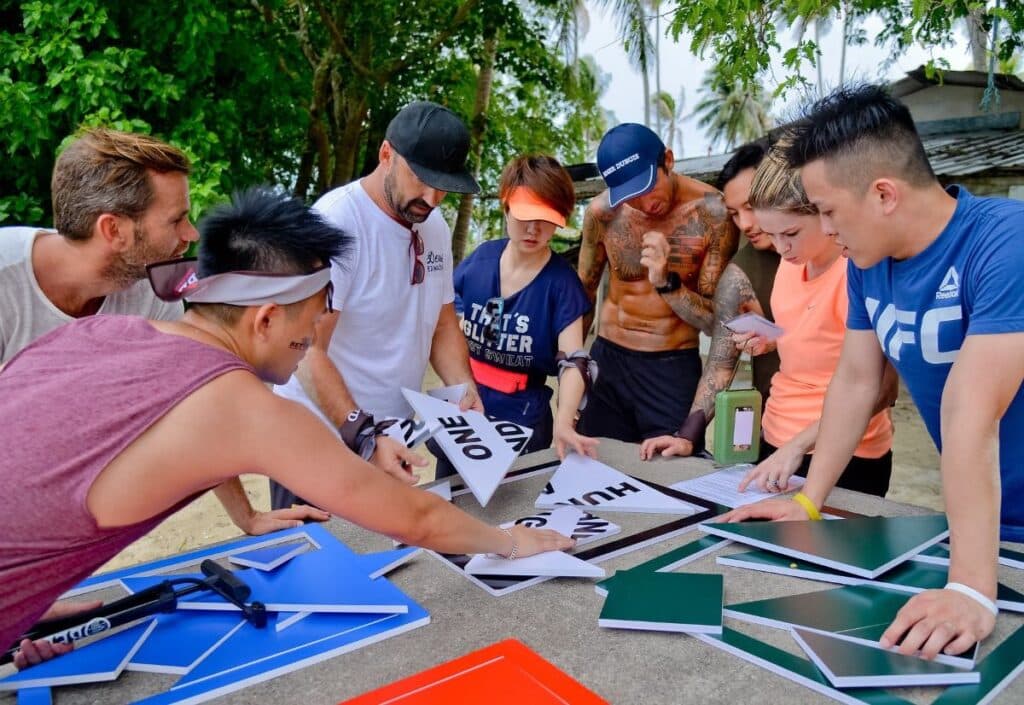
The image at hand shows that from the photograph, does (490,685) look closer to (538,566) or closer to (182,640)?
(538,566)

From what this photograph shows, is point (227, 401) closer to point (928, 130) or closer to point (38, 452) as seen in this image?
point (38, 452)

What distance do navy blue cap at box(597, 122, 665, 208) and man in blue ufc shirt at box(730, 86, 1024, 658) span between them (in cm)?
121

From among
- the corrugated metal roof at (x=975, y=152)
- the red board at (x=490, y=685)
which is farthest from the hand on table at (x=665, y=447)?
the corrugated metal roof at (x=975, y=152)

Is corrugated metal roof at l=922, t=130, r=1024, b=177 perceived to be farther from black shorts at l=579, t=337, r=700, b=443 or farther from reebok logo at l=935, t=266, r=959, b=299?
reebok logo at l=935, t=266, r=959, b=299

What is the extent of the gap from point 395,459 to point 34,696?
37.8 inches

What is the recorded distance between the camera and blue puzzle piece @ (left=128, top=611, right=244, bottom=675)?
1.24 meters

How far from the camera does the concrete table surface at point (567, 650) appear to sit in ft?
3.82

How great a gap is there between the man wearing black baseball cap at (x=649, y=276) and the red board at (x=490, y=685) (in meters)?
1.84

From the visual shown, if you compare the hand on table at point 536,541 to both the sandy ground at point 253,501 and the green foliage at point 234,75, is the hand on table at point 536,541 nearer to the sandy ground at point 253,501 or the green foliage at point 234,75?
the green foliage at point 234,75

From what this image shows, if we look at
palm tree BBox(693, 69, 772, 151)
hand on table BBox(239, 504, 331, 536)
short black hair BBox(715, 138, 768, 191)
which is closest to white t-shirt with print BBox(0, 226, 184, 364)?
hand on table BBox(239, 504, 331, 536)

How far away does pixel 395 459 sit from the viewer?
77.8 inches

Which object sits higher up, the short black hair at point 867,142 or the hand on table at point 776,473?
the short black hair at point 867,142

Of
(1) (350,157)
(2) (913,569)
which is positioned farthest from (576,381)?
(1) (350,157)

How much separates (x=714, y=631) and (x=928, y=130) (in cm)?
1237
